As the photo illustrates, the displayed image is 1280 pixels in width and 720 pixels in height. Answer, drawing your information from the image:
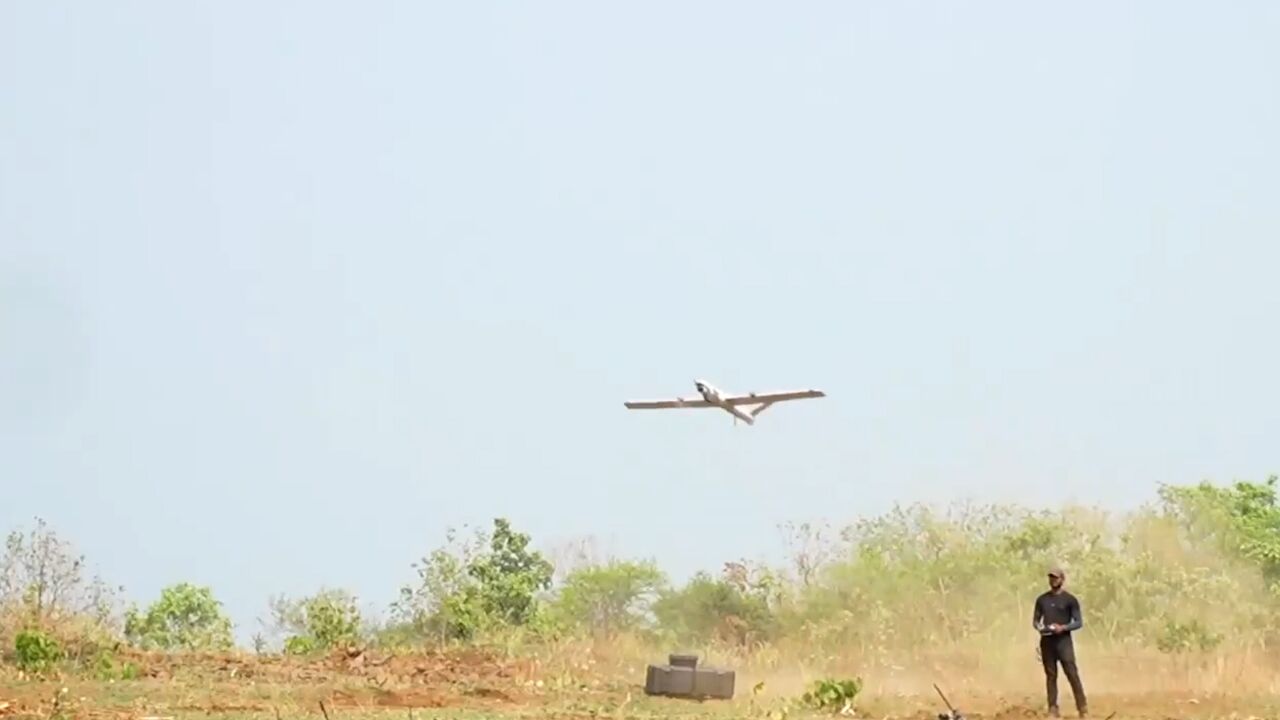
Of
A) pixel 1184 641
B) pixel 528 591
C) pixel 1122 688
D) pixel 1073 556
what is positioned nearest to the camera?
pixel 1122 688

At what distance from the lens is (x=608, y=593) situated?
146 feet

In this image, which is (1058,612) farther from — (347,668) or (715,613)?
(715,613)

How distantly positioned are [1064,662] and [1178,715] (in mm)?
1978

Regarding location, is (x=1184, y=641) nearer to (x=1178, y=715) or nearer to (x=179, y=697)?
(x=1178, y=715)

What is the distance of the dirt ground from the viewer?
21188 mm

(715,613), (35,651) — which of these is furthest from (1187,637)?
(35,651)

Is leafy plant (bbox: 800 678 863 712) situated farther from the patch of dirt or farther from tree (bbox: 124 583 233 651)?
tree (bbox: 124 583 233 651)

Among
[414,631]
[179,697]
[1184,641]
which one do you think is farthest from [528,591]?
[179,697]

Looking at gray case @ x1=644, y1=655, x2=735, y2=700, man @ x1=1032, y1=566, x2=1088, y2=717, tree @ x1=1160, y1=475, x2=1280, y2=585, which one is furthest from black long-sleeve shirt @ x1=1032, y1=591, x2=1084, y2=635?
tree @ x1=1160, y1=475, x2=1280, y2=585

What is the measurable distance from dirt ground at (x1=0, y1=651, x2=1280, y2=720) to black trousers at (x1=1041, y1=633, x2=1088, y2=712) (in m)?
0.46

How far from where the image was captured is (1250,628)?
112 ft

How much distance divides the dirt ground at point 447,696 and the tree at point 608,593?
1432 cm

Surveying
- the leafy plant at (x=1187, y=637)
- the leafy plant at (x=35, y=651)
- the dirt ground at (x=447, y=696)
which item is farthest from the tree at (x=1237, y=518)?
the leafy plant at (x=35, y=651)

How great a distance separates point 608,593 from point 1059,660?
23.4 m
